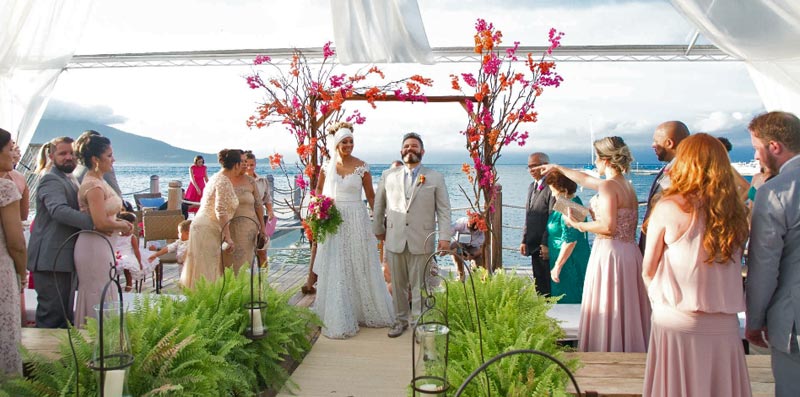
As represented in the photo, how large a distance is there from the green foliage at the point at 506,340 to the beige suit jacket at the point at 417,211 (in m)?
0.72

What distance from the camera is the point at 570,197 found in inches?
197

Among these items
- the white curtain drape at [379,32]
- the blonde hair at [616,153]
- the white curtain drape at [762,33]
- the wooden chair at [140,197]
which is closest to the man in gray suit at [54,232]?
the white curtain drape at [379,32]

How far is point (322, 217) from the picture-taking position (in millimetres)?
5180

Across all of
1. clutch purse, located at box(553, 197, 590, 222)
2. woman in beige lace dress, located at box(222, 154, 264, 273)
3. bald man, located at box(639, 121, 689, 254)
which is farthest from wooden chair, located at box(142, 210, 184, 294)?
bald man, located at box(639, 121, 689, 254)

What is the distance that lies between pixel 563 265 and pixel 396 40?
284 cm

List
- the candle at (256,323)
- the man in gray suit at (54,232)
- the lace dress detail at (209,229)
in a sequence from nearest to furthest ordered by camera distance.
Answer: the candle at (256,323)
the man in gray suit at (54,232)
the lace dress detail at (209,229)

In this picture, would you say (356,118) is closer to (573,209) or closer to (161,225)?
(573,209)

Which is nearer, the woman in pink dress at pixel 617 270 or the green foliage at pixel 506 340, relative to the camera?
the green foliage at pixel 506 340

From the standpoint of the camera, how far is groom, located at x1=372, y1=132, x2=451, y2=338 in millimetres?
5121

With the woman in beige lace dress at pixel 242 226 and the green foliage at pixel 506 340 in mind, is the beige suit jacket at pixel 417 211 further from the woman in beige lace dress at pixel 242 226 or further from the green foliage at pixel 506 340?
the woman in beige lace dress at pixel 242 226

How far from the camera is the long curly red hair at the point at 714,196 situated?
239 cm

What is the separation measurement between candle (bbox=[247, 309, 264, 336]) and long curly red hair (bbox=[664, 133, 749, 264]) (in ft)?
8.20

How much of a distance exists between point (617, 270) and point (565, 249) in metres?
0.98

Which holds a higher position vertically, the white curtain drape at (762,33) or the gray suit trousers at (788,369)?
the white curtain drape at (762,33)
